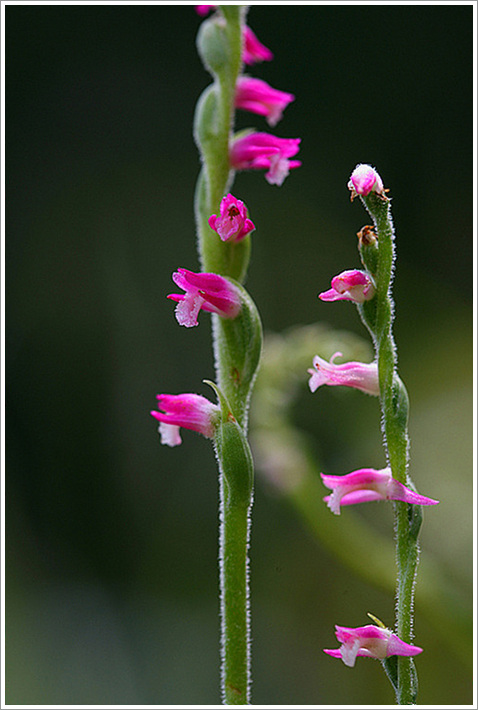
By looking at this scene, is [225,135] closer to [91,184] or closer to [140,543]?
[140,543]

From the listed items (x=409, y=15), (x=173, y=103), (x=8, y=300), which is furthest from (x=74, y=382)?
(x=409, y=15)

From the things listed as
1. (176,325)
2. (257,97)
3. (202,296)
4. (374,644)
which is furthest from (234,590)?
(176,325)

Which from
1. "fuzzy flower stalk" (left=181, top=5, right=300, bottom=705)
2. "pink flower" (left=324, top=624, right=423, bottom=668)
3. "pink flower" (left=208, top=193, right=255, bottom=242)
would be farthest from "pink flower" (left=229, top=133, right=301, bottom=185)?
"pink flower" (left=324, top=624, right=423, bottom=668)

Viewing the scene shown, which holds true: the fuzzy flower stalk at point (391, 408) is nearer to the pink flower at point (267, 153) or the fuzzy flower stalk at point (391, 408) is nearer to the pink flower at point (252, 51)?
the pink flower at point (267, 153)

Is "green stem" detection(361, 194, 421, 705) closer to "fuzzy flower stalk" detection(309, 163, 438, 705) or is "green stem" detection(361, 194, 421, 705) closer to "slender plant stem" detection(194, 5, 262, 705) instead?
"fuzzy flower stalk" detection(309, 163, 438, 705)

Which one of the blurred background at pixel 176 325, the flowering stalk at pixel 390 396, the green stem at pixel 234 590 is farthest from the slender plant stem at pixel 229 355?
the blurred background at pixel 176 325

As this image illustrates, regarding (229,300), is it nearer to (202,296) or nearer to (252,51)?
(202,296)
